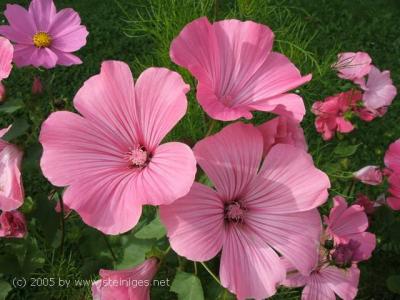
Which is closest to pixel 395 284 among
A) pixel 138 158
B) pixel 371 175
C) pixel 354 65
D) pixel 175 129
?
pixel 371 175

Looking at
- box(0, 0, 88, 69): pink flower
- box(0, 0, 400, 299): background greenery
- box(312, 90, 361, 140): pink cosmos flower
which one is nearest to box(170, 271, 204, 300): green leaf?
box(0, 0, 400, 299): background greenery

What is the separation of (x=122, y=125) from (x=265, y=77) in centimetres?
23

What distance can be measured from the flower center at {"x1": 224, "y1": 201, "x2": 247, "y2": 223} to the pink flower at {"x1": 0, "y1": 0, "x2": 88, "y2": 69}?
53cm

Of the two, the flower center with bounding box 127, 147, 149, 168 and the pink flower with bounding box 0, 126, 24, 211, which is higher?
the flower center with bounding box 127, 147, 149, 168

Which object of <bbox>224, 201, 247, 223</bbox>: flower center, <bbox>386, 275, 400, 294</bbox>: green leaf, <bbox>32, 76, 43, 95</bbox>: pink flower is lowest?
<bbox>386, 275, 400, 294</bbox>: green leaf

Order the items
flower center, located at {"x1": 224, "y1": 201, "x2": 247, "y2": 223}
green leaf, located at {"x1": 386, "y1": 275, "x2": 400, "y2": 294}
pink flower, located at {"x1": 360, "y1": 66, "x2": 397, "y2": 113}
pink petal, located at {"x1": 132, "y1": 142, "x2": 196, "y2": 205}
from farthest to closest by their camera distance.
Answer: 1. pink flower, located at {"x1": 360, "y1": 66, "x2": 397, "y2": 113}
2. green leaf, located at {"x1": 386, "y1": 275, "x2": 400, "y2": 294}
3. flower center, located at {"x1": 224, "y1": 201, "x2": 247, "y2": 223}
4. pink petal, located at {"x1": 132, "y1": 142, "x2": 196, "y2": 205}

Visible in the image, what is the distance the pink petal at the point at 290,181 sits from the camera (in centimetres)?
64

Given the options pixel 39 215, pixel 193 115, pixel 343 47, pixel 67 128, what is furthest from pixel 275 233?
pixel 343 47

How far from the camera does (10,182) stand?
2.40 feet

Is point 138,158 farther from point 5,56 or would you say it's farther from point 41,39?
point 41,39

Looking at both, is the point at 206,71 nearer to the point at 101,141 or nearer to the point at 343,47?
the point at 101,141

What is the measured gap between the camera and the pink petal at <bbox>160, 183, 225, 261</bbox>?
1.95ft

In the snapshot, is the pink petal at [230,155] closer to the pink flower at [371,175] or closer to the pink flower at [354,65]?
the pink flower at [371,175]

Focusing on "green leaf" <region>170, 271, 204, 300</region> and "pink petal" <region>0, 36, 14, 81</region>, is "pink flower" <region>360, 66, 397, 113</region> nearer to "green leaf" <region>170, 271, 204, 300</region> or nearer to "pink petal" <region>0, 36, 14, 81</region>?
"green leaf" <region>170, 271, 204, 300</region>
